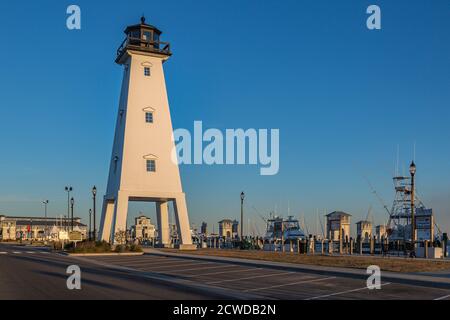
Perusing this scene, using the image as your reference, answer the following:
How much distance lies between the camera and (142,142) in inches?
1971

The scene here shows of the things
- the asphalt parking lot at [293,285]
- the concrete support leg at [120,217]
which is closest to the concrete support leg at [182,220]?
the concrete support leg at [120,217]

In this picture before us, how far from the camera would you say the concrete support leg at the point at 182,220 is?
5131 centimetres

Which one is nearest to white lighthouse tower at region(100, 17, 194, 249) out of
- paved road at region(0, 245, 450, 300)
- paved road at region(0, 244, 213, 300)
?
paved road at region(0, 245, 450, 300)

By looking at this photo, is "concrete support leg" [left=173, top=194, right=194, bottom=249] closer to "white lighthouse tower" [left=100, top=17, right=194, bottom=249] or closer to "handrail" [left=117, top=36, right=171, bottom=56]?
"white lighthouse tower" [left=100, top=17, right=194, bottom=249]

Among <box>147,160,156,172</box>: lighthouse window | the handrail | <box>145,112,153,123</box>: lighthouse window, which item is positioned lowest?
<box>147,160,156,172</box>: lighthouse window

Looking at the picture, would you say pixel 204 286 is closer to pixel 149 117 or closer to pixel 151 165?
pixel 151 165

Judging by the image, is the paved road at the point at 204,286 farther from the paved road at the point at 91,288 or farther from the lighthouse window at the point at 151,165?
the lighthouse window at the point at 151,165

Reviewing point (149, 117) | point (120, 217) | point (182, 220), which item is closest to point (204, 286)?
point (120, 217)

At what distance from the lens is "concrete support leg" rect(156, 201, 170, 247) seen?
2213 inches

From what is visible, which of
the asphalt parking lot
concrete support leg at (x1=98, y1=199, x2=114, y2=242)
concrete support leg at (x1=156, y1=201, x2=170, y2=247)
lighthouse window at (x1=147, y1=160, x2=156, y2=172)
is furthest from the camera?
concrete support leg at (x1=156, y1=201, x2=170, y2=247)

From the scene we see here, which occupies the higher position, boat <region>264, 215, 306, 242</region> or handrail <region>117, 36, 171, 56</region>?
handrail <region>117, 36, 171, 56</region>
